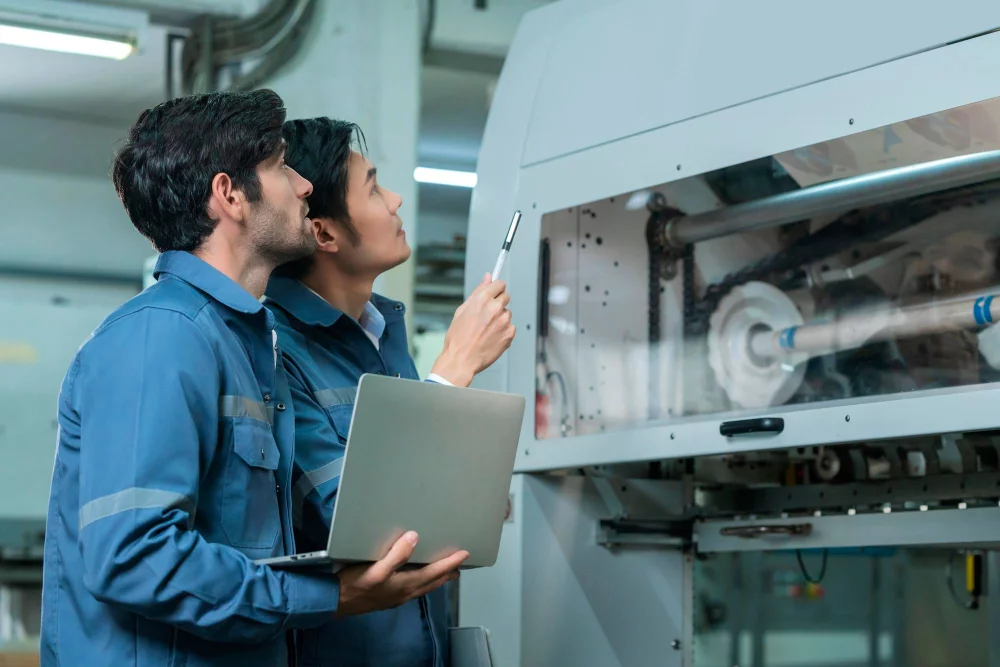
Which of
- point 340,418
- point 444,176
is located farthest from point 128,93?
point 340,418

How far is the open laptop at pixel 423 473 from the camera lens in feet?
3.73

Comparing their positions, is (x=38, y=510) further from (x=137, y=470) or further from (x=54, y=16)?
(x=137, y=470)

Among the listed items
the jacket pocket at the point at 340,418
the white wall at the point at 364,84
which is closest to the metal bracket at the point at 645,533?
the jacket pocket at the point at 340,418

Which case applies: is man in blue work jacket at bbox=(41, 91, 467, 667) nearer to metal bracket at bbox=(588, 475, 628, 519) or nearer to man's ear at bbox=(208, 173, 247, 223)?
man's ear at bbox=(208, 173, 247, 223)

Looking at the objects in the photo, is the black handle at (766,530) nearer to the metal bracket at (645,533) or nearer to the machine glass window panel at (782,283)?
the metal bracket at (645,533)

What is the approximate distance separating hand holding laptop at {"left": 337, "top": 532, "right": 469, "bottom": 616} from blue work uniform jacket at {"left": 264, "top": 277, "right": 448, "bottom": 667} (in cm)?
16

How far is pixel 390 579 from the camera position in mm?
1201

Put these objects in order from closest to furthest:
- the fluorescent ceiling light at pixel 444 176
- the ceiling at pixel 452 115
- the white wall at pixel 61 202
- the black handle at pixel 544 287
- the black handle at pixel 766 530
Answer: the black handle at pixel 766 530 < the black handle at pixel 544 287 < the ceiling at pixel 452 115 < the white wall at pixel 61 202 < the fluorescent ceiling light at pixel 444 176

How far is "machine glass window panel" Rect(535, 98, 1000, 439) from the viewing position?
61.7 inches

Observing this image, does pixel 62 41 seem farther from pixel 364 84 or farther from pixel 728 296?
pixel 728 296

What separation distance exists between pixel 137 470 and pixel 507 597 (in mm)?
966

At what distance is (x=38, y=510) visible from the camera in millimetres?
4875

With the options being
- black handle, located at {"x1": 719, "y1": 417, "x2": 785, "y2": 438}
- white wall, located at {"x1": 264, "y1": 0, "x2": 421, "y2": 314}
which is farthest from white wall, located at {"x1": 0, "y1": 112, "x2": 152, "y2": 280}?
black handle, located at {"x1": 719, "y1": 417, "x2": 785, "y2": 438}

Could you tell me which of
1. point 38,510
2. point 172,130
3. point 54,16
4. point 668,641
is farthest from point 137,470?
point 38,510
